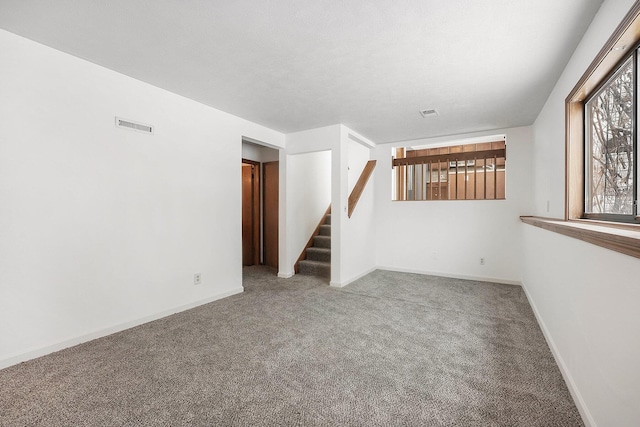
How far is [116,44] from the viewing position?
2.09m

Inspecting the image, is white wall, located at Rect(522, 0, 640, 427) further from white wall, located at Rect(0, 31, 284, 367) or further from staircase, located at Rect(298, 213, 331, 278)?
white wall, located at Rect(0, 31, 284, 367)

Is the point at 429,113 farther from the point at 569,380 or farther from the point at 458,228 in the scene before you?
the point at 569,380

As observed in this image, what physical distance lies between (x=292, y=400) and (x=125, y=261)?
6.52 feet

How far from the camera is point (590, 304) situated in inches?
55.2

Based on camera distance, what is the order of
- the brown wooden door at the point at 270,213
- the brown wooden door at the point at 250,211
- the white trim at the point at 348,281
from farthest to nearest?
the brown wooden door at the point at 250,211, the brown wooden door at the point at 270,213, the white trim at the point at 348,281

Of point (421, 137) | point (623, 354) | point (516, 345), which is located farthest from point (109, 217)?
point (421, 137)

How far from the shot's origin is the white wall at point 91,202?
6.51 ft

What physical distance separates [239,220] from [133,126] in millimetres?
1575

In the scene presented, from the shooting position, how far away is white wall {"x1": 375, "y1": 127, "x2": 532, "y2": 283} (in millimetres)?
4160

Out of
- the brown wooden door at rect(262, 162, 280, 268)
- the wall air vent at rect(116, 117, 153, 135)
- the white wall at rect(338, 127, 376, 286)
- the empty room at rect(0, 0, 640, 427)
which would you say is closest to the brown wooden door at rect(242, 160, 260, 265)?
the brown wooden door at rect(262, 162, 280, 268)

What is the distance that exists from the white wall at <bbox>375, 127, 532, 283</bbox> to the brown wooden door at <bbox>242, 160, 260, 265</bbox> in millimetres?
2299

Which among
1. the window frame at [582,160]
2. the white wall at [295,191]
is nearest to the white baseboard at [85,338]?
the white wall at [295,191]

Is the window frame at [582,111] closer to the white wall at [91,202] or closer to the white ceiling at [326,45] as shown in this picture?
the white ceiling at [326,45]

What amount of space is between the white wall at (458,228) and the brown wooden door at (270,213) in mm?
1903
